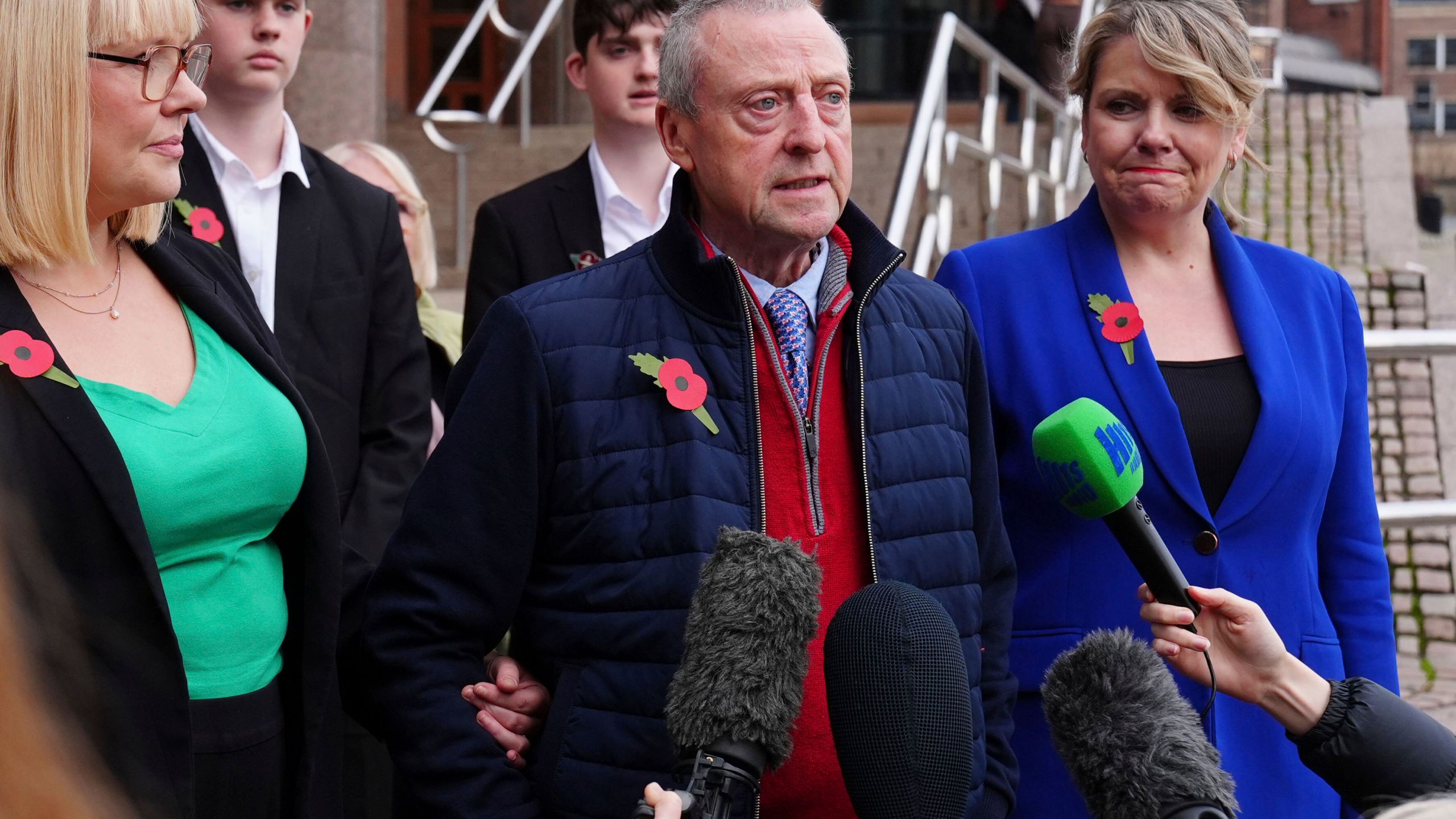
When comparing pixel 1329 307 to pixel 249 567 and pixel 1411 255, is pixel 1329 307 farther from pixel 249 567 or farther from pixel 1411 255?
pixel 1411 255

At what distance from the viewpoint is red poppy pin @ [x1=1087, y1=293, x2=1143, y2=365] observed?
2.93 meters

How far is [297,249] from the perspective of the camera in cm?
356

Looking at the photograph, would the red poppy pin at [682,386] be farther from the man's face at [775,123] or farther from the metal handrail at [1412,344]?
the metal handrail at [1412,344]

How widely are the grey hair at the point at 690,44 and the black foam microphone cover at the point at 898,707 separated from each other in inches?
41.9

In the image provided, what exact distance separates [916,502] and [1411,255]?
9.27 m

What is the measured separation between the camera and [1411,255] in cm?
1058

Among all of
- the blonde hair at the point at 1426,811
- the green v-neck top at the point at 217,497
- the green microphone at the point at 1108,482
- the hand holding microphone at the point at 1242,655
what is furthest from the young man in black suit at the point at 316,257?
the blonde hair at the point at 1426,811

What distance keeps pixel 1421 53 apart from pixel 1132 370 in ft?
173

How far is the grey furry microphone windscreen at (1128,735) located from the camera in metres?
1.77

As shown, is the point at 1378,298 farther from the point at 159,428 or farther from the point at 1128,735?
the point at 159,428

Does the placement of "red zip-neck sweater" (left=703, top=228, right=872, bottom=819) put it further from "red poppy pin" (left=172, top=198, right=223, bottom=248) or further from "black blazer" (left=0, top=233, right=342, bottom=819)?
"red poppy pin" (left=172, top=198, right=223, bottom=248)

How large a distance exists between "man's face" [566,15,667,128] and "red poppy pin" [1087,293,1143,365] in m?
1.64

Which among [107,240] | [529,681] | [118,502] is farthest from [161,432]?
[529,681]

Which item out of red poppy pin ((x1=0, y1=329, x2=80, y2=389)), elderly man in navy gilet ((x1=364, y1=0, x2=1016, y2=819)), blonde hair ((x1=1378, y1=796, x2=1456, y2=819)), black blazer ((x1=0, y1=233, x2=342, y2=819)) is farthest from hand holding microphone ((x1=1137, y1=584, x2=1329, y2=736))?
red poppy pin ((x1=0, y1=329, x2=80, y2=389))
